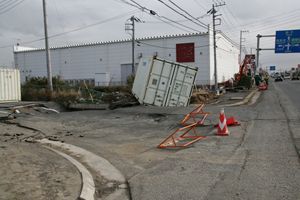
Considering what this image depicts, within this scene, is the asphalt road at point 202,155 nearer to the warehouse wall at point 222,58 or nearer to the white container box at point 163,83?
→ the white container box at point 163,83

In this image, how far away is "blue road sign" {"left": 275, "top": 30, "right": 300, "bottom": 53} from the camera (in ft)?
150

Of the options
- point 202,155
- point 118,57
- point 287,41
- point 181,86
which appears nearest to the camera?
point 202,155

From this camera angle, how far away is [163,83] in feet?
72.7

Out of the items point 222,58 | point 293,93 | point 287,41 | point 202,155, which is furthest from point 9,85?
point 222,58

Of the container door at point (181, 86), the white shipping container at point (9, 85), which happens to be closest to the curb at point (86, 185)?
the container door at point (181, 86)

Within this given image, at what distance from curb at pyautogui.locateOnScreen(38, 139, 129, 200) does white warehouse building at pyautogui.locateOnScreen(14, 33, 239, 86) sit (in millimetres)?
41888

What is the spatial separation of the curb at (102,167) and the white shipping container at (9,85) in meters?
15.4

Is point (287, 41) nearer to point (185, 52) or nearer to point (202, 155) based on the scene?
point (185, 52)

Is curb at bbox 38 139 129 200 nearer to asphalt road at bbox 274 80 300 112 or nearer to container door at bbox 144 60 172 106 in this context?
container door at bbox 144 60 172 106

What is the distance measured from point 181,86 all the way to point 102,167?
1535 centimetres

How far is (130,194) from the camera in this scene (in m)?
5.85

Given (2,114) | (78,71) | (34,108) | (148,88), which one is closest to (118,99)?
(148,88)

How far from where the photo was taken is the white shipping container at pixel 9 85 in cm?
2456

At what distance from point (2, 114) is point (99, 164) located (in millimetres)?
11748
